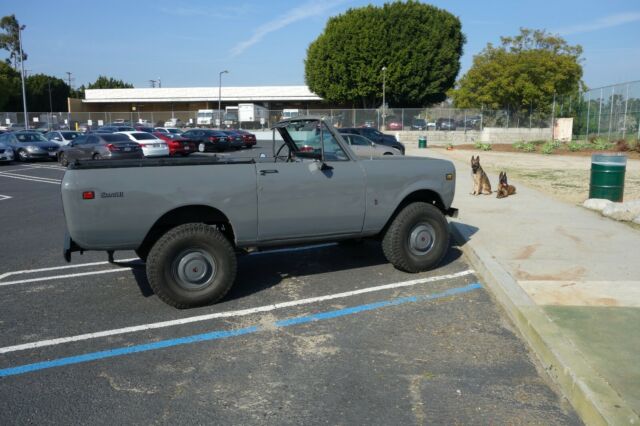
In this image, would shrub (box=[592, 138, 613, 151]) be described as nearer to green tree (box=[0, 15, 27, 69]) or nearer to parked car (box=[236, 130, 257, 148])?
parked car (box=[236, 130, 257, 148])

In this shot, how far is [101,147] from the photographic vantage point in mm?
22172

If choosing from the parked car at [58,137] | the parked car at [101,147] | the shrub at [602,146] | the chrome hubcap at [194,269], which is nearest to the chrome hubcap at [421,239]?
the chrome hubcap at [194,269]

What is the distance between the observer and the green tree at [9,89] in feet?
230

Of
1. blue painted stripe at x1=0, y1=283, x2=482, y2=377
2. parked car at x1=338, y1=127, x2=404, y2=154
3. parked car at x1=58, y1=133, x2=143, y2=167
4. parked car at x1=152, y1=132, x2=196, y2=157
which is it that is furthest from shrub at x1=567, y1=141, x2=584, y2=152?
blue painted stripe at x1=0, y1=283, x2=482, y2=377

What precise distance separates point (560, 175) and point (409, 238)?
1242 centimetres

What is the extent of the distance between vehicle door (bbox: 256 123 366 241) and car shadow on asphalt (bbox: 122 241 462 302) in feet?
2.79

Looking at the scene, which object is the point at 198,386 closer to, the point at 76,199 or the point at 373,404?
the point at 373,404

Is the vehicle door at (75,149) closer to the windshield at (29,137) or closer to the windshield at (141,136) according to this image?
the windshield at (141,136)

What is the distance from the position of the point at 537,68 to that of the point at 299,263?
130ft

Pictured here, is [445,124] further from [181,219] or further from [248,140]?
[181,219]

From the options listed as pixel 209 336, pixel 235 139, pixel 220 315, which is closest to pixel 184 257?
pixel 220 315

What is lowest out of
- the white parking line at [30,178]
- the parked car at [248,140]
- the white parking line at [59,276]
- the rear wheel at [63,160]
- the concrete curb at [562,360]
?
the white parking line at [59,276]

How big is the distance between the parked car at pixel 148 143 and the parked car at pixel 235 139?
822cm

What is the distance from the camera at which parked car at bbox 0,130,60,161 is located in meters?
25.3
